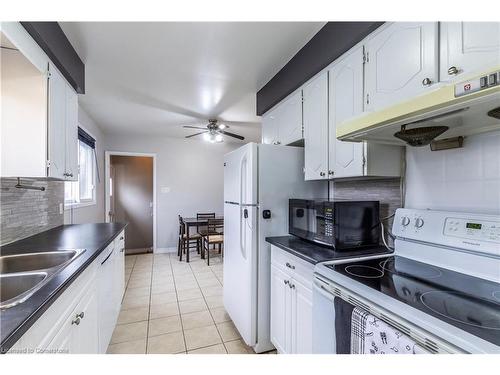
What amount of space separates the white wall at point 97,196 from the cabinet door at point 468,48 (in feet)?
11.4

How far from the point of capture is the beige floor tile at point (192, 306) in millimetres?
2656

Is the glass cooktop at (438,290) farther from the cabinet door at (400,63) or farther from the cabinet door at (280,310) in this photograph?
the cabinet door at (400,63)

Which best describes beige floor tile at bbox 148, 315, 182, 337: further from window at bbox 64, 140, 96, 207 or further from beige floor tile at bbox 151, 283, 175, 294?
window at bbox 64, 140, 96, 207

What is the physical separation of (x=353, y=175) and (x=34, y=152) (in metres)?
1.91

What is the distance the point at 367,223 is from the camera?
5.40ft

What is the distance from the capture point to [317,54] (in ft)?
5.92

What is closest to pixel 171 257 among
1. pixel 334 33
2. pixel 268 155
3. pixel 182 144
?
pixel 182 144

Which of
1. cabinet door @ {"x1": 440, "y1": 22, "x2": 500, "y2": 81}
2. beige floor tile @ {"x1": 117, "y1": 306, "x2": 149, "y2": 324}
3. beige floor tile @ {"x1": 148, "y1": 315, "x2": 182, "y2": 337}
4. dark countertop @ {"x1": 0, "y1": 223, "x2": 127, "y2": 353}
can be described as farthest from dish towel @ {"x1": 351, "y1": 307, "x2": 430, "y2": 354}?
beige floor tile @ {"x1": 117, "y1": 306, "x2": 149, "y2": 324}

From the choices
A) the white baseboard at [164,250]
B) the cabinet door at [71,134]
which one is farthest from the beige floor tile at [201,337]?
the white baseboard at [164,250]

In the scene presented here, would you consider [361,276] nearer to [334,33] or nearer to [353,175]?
[353,175]

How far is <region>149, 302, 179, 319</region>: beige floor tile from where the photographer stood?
2547mm

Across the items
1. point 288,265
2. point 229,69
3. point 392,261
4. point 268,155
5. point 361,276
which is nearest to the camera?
point 361,276

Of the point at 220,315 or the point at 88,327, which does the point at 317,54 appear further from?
the point at 220,315
